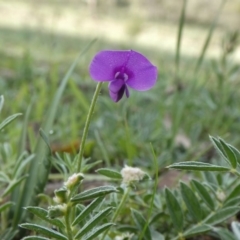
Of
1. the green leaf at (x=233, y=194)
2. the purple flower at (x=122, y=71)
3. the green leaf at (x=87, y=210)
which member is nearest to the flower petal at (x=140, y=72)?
the purple flower at (x=122, y=71)

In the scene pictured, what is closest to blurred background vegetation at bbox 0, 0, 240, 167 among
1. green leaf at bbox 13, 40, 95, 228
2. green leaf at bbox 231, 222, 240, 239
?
green leaf at bbox 13, 40, 95, 228

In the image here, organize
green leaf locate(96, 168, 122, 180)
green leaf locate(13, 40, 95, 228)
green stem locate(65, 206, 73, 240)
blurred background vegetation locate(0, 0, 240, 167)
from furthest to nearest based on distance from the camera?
blurred background vegetation locate(0, 0, 240, 167) < green leaf locate(13, 40, 95, 228) < green leaf locate(96, 168, 122, 180) < green stem locate(65, 206, 73, 240)

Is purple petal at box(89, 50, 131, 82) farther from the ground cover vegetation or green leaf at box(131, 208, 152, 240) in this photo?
green leaf at box(131, 208, 152, 240)

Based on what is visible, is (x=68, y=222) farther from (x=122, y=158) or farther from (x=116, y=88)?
(x=122, y=158)

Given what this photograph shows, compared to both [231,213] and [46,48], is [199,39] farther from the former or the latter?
[231,213]

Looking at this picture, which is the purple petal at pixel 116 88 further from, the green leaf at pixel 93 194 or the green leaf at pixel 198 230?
the green leaf at pixel 198 230

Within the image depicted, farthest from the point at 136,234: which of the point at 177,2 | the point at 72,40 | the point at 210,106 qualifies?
the point at 177,2

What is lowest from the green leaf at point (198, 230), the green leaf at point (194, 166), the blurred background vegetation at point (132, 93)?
the green leaf at point (194, 166)

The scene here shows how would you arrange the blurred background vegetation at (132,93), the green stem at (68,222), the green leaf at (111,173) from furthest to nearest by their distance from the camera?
the blurred background vegetation at (132,93) < the green leaf at (111,173) < the green stem at (68,222)
